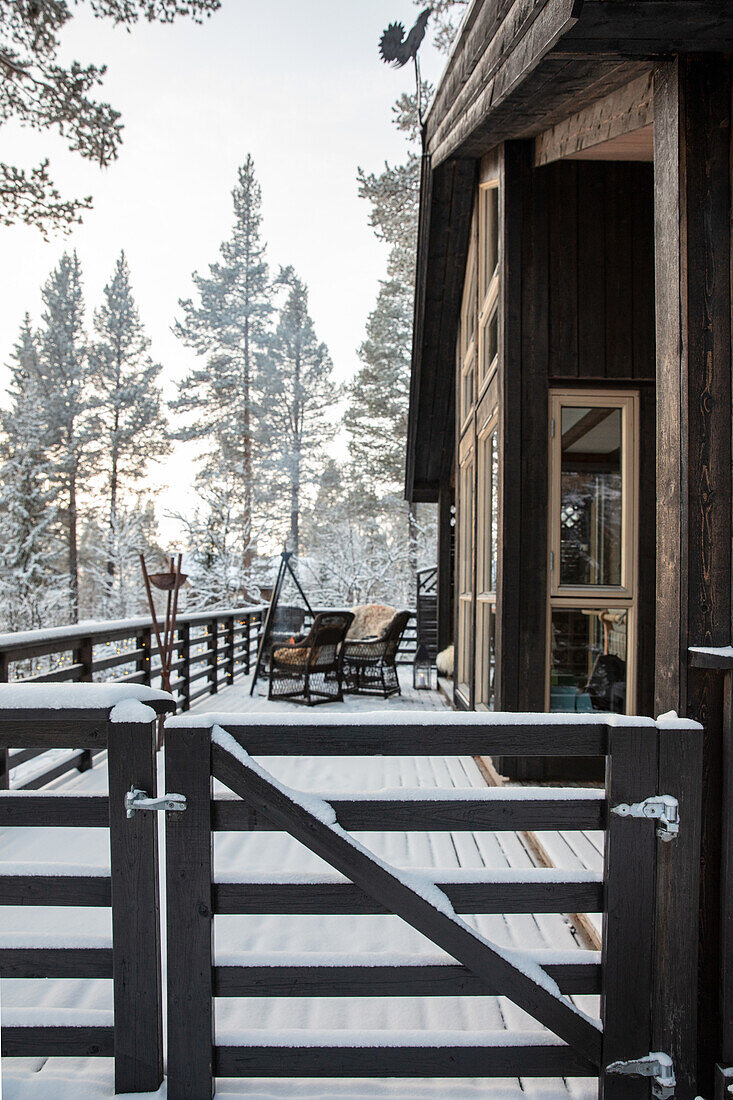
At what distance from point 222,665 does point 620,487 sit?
4.90 m

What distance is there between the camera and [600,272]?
310 cm

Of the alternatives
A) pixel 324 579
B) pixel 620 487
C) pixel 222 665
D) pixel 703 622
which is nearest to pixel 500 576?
pixel 620 487

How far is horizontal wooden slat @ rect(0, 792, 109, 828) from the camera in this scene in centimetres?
135

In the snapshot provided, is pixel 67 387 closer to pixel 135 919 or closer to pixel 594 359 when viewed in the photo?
pixel 594 359

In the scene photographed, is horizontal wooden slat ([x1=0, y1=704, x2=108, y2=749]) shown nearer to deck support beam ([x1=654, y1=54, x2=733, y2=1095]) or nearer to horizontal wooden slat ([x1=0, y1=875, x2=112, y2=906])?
horizontal wooden slat ([x1=0, y1=875, x2=112, y2=906])

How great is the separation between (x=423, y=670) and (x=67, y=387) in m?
14.0

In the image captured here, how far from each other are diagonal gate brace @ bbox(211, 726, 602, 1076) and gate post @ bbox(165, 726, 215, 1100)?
0.06m

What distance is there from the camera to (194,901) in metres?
1.30

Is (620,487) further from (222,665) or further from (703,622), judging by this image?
(222,665)

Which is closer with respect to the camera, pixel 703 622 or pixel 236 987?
pixel 236 987

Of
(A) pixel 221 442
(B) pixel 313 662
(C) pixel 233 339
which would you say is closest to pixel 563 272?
(B) pixel 313 662

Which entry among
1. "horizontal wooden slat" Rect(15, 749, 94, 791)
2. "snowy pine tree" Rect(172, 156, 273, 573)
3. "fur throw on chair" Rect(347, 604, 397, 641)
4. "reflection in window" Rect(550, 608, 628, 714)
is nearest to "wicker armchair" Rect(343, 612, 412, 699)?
"fur throw on chair" Rect(347, 604, 397, 641)

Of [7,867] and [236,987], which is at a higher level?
[7,867]

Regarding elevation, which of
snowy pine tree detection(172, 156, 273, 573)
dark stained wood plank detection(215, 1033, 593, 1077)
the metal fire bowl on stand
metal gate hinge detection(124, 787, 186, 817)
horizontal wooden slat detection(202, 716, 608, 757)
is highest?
snowy pine tree detection(172, 156, 273, 573)
